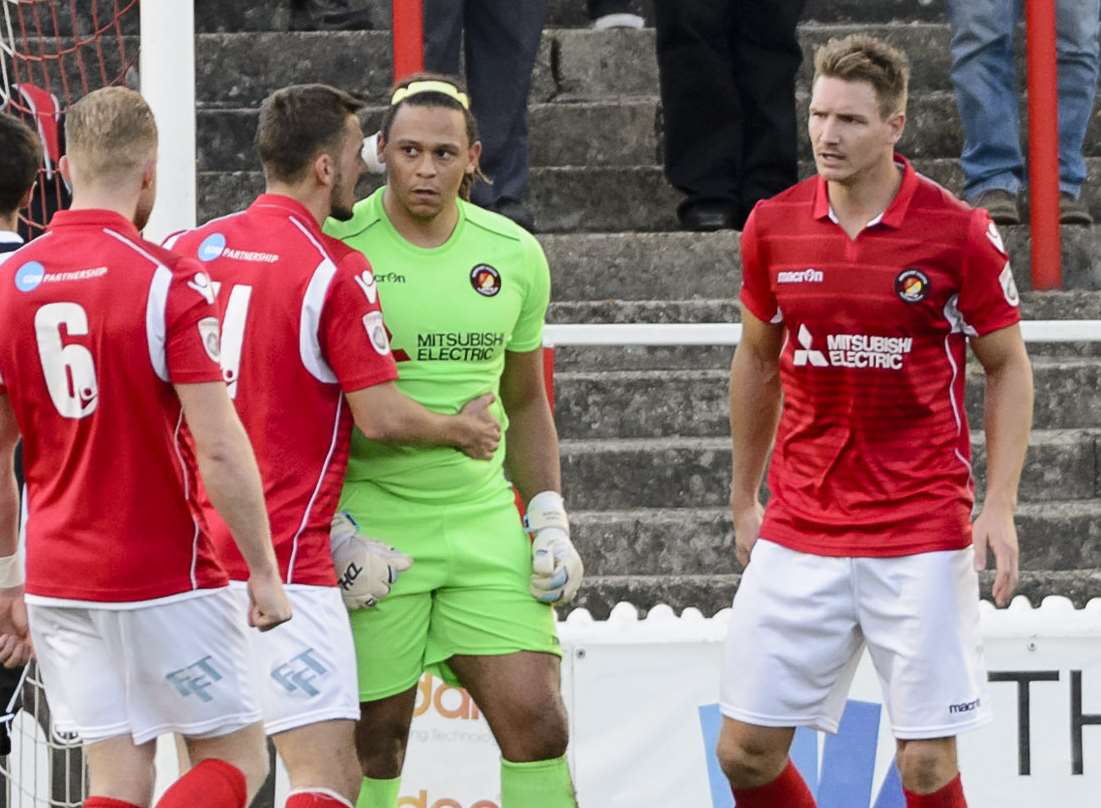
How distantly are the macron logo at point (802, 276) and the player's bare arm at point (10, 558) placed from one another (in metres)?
1.77

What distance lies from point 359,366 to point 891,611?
134 cm

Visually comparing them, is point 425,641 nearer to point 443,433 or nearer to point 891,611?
point 443,433

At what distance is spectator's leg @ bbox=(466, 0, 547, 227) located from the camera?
757cm

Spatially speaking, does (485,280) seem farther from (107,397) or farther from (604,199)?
(604,199)

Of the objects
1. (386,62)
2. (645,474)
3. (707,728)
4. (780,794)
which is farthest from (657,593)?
(386,62)

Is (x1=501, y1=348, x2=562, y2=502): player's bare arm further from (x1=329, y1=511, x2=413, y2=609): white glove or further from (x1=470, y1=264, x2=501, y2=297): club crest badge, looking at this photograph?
(x1=329, y1=511, x2=413, y2=609): white glove

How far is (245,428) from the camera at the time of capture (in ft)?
16.8

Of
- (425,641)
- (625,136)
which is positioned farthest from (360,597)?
(625,136)

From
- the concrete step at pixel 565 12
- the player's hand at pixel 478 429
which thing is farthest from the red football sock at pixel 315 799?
the concrete step at pixel 565 12

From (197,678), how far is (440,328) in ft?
3.34

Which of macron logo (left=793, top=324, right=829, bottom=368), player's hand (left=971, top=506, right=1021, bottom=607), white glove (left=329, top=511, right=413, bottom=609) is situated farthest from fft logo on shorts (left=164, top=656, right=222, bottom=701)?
player's hand (left=971, top=506, right=1021, bottom=607)

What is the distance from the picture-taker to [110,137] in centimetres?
482

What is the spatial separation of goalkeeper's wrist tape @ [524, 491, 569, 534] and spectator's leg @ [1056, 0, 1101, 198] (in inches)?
127

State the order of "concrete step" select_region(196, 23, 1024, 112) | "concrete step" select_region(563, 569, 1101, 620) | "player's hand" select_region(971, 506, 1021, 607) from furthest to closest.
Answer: "concrete step" select_region(196, 23, 1024, 112) < "concrete step" select_region(563, 569, 1101, 620) < "player's hand" select_region(971, 506, 1021, 607)
